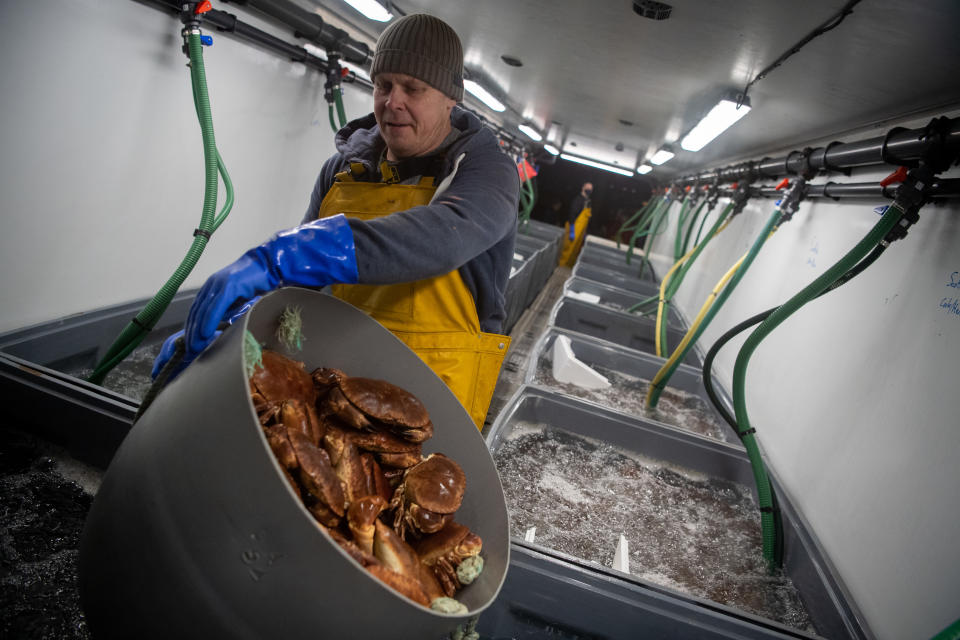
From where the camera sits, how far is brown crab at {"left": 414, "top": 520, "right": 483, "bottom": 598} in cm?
78

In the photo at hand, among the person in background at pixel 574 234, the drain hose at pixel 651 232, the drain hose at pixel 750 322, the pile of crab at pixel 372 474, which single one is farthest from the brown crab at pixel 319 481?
the person in background at pixel 574 234

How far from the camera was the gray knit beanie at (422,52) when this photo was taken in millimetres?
1388

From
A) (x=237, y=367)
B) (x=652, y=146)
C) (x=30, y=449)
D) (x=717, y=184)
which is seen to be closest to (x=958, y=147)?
(x=237, y=367)

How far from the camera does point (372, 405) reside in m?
0.87

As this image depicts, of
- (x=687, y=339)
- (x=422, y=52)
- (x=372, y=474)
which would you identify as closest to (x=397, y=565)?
(x=372, y=474)

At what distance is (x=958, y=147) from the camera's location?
5.12 ft

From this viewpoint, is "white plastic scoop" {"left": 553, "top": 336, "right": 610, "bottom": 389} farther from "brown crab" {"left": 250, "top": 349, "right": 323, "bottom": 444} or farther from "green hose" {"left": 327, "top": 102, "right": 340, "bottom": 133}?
"brown crab" {"left": 250, "top": 349, "right": 323, "bottom": 444}

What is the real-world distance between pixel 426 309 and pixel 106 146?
1.80 meters

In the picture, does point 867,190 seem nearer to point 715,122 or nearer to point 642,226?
point 715,122

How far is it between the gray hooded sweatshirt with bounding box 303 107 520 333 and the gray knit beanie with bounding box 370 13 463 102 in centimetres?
15

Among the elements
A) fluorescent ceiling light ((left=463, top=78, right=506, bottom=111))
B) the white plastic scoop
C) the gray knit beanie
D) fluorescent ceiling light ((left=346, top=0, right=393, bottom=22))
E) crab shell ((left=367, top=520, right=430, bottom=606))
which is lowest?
the white plastic scoop

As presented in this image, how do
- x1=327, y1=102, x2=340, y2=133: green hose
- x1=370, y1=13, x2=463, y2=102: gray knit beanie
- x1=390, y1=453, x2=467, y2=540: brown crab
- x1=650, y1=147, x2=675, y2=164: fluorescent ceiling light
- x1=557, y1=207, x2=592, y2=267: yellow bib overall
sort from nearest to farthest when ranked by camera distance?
x1=390, y1=453, x2=467, y2=540: brown crab, x1=370, y1=13, x2=463, y2=102: gray knit beanie, x1=327, y1=102, x2=340, y2=133: green hose, x1=650, y1=147, x2=675, y2=164: fluorescent ceiling light, x1=557, y1=207, x2=592, y2=267: yellow bib overall

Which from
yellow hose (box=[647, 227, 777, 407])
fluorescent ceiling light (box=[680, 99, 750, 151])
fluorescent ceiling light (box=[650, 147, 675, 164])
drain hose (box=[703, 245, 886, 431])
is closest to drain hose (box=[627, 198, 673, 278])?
fluorescent ceiling light (box=[650, 147, 675, 164])

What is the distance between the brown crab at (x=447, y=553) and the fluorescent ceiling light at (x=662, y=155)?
6.18m
